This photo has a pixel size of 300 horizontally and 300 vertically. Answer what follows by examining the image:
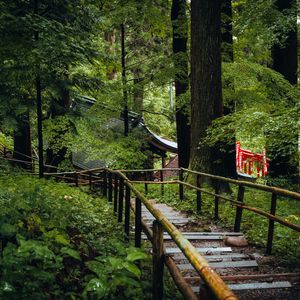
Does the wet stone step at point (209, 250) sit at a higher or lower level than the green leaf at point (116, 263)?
lower

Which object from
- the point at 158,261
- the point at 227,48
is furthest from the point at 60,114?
the point at 158,261

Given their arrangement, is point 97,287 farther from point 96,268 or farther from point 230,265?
point 230,265

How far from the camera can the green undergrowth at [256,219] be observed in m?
6.07

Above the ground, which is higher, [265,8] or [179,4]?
[179,4]

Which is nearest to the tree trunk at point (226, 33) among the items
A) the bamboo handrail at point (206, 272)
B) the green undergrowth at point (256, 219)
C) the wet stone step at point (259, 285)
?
the green undergrowth at point (256, 219)

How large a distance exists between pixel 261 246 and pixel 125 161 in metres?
10.5

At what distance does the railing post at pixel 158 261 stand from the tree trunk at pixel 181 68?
10349mm

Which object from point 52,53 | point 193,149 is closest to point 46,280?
point 52,53

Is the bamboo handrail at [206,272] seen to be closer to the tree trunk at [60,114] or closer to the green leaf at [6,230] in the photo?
the green leaf at [6,230]

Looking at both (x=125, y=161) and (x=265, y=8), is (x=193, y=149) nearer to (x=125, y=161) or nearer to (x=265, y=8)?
(x=265, y=8)

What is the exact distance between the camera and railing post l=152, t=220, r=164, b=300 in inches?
127

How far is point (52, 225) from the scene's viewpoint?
4828 mm

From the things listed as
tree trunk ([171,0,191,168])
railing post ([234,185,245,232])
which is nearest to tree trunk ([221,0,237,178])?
tree trunk ([171,0,191,168])

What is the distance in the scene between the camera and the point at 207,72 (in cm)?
1042
